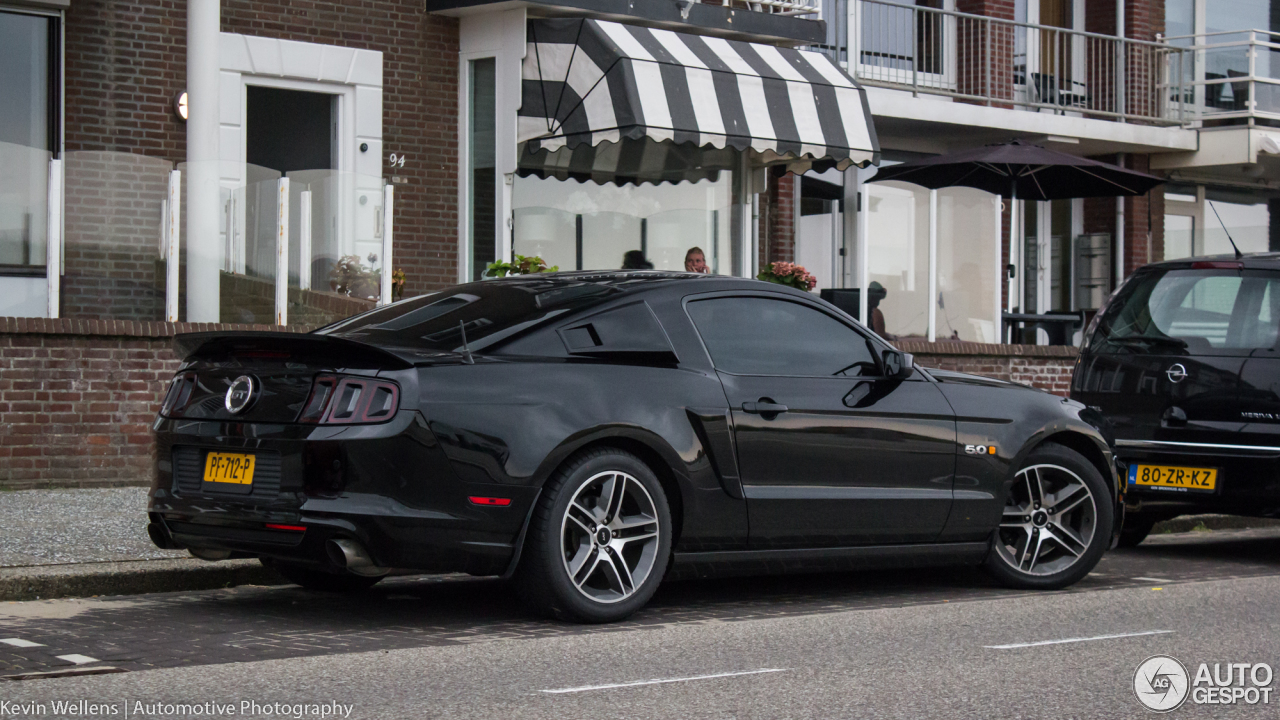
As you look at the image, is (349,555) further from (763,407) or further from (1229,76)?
(1229,76)

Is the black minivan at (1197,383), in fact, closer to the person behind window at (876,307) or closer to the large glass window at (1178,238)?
the person behind window at (876,307)

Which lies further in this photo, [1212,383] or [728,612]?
[1212,383]

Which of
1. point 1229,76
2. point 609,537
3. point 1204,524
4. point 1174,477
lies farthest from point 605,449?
point 1229,76

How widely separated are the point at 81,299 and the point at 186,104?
9.84 ft

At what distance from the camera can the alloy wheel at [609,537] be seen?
6.30 meters

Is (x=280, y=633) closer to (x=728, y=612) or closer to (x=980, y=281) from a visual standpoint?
(x=728, y=612)

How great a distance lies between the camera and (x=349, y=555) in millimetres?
5855

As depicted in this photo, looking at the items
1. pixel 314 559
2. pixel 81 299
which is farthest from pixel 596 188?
pixel 314 559

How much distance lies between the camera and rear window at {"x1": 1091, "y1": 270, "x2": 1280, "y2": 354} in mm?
9148

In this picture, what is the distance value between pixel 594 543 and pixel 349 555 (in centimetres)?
105

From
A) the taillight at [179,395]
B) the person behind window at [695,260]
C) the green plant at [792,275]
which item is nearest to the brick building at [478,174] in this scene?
the person behind window at [695,260]

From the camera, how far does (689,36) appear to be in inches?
→ 591

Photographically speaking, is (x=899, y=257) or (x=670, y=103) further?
(x=899, y=257)

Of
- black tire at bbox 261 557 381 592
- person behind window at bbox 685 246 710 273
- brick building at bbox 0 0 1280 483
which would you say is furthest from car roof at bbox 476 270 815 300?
person behind window at bbox 685 246 710 273
